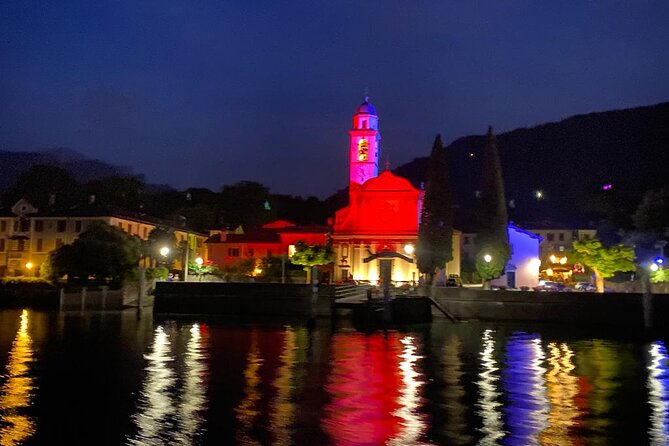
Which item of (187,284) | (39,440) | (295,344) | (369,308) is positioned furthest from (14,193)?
(39,440)

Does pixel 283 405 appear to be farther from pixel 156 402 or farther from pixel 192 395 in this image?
pixel 156 402

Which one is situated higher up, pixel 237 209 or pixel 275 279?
pixel 237 209

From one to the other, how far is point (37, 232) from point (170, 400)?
63.8m

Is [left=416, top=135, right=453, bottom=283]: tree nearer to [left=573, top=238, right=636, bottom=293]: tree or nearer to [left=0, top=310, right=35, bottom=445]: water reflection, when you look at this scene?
[left=573, top=238, right=636, bottom=293]: tree

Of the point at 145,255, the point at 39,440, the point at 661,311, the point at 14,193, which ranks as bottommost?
the point at 39,440

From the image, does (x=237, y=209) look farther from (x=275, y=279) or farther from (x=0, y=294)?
(x=0, y=294)

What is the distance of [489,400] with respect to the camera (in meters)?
19.5

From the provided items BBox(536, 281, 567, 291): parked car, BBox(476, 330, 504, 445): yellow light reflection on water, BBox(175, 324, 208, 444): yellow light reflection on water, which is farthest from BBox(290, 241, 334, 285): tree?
BBox(476, 330, 504, 445): yellow light reflection on water

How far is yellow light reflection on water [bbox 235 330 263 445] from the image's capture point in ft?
49.1

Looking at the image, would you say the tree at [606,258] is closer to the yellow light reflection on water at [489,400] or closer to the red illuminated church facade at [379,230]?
the red illuminated church facade at [379,230]

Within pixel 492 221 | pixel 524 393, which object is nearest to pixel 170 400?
pixel 524 393

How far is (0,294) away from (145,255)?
43.7ft

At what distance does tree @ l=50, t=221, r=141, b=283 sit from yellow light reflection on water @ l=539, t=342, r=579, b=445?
38.0 metres

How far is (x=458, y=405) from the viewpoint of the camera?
1869 centimetres
